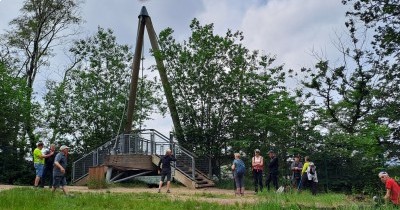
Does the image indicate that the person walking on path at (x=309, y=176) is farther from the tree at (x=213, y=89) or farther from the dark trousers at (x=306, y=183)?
the tree at (x=213, y=89)

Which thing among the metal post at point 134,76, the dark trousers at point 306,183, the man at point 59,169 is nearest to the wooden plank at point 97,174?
the man at point 59,169

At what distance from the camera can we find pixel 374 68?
26.2 meters

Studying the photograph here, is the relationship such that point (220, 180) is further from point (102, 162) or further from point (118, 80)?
point (118, 80)

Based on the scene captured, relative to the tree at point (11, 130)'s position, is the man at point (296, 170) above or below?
below

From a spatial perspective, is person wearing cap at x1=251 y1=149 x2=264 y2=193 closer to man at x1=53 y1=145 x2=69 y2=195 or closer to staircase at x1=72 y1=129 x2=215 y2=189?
staircase at x1=72 y1=129 x2=215 y2=189

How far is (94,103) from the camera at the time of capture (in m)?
29.6

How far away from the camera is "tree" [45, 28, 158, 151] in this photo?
29.7 metres

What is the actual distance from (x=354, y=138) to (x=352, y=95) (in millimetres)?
5099

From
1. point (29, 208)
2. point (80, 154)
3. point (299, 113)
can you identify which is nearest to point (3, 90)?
point (80, 154)

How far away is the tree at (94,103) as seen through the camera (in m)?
29.7

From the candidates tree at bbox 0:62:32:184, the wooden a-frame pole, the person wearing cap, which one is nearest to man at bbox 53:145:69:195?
the person wearing cap

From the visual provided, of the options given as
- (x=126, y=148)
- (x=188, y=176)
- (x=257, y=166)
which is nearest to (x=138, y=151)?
(x=126, y=148)

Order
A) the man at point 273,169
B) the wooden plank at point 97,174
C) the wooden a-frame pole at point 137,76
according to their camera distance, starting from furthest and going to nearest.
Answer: the wooden a-frame pole at point 137,76, the wooden plank at point 97,174, the man at point 273,169

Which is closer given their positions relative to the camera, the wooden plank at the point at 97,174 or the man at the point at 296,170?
the man at the point at 296,170
